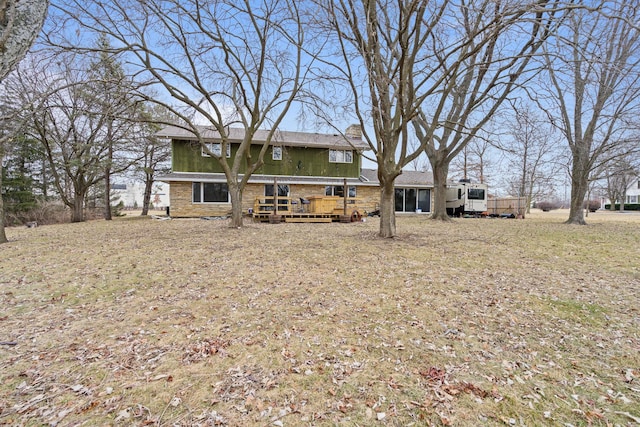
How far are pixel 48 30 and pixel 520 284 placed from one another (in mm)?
12677

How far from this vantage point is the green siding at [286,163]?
722 inches

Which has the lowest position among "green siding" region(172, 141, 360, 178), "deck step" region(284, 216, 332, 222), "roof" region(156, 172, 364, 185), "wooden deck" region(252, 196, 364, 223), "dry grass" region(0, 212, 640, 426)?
"dry grass" region(0, 212, 640, 426)

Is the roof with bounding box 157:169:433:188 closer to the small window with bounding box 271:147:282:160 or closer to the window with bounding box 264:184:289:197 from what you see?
the window with bounding box 264:184:289:197

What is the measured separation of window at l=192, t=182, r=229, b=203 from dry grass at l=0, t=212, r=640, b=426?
1218 centimetres

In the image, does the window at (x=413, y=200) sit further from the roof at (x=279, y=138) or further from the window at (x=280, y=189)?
the window at (x=280, y=189)

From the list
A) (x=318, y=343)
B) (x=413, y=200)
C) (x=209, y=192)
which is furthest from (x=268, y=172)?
(x=318, y=343)

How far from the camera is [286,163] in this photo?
65.5ft

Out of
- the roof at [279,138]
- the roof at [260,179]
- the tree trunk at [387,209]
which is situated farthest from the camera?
the roof at [279,138]

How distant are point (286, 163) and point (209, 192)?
17.3ft

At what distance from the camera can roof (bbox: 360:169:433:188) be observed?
72.7 ft

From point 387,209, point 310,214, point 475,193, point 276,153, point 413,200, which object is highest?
point 276,153

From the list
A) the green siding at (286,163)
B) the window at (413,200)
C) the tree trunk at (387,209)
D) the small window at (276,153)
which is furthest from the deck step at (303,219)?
the window at (413,200)

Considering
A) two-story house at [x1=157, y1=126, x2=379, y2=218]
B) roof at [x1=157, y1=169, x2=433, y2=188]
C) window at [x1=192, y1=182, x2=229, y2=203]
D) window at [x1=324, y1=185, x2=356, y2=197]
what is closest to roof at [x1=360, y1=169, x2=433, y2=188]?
roof at [x1=157, y1=169, x2=433, y2=188]

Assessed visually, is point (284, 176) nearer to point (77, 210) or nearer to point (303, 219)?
point (303, 219)
